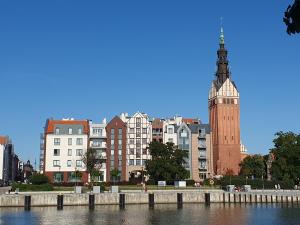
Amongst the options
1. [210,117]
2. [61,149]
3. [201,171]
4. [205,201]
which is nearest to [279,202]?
[205,201]

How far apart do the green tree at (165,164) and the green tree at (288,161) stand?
22.6 meters

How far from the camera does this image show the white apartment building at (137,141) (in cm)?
13575

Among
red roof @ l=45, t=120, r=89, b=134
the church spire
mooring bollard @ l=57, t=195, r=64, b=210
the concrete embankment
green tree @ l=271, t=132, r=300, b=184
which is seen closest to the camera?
mooring bollard @ l=57, t=195, r=64, b=210

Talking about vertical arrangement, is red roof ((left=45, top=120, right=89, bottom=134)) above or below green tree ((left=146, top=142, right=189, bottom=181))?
above

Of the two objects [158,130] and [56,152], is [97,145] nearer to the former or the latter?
[56,152]

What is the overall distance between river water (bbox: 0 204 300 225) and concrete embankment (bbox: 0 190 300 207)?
3301mm

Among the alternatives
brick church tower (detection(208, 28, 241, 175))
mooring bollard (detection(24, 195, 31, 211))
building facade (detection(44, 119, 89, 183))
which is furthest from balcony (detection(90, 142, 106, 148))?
mooring bollard (detection(24, 195, 31, 211))

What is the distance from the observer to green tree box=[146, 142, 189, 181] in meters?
113

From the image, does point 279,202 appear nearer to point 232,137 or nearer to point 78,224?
point 78,224

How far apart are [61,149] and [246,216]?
8030cm

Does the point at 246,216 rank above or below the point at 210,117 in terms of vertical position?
below

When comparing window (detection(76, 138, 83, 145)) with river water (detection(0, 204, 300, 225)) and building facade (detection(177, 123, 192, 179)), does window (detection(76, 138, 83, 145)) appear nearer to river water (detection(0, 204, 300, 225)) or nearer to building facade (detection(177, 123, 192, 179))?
building facade (detection(177, 123, 192, 179))

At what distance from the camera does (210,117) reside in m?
167

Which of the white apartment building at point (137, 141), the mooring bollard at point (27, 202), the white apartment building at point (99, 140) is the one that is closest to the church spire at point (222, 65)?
the white apartment building at point (137, 141)
